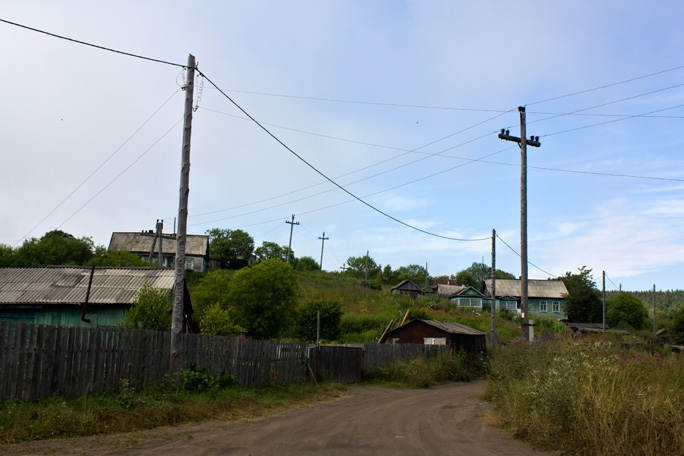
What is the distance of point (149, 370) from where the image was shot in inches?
496

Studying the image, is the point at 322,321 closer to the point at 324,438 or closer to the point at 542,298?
the point at 324,438

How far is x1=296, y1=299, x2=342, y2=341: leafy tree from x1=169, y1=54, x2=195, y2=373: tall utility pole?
25392mm

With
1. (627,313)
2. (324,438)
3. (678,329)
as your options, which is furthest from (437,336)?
(627,313)

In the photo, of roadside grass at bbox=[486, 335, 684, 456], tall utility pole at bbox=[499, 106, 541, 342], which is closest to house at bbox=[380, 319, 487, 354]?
tall utility pole at bbox=[499, 106, 541, 342]

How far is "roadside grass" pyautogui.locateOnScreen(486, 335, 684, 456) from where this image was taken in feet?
23.9

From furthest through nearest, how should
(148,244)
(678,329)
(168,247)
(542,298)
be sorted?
(148,244) < (168,247) < (542,298) < (678,329)

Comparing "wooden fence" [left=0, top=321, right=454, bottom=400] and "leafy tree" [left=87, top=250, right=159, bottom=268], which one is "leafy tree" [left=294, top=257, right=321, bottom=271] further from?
"wooden fence" [left=0, top=321, right=454, bottom=400]

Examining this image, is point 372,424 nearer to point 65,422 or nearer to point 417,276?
point 65,422

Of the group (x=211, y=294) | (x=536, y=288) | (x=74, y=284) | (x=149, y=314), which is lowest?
(x=149, y=314)

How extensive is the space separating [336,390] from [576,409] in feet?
39.2

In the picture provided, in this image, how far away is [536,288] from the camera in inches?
2891

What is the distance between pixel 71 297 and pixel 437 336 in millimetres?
20962

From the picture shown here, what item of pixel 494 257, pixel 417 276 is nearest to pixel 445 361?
pixel 494 257

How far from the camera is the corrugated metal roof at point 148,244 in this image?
73.2 meters
